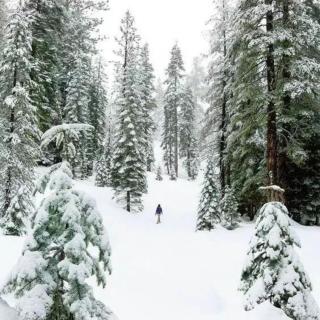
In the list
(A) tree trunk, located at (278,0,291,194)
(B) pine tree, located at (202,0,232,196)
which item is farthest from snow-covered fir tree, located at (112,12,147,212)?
(A) tree trunk, located at (278,0,291,194)

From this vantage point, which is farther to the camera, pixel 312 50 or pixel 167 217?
pixel 167 217

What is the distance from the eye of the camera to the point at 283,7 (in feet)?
53.1

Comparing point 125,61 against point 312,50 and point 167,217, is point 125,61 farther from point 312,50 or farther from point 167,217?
point 312,50

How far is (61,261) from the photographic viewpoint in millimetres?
4996

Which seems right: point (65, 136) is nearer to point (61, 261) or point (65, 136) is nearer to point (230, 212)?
point (61, 261)

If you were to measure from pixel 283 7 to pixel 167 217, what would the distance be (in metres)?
20.1

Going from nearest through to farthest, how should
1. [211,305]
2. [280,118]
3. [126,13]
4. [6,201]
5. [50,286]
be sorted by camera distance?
[50,286] → [211,305] → [280,118] → [6,201] → [126,13]

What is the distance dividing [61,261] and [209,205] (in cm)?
2002

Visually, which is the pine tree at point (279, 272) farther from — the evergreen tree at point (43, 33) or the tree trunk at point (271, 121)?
the evergreen tree at point (43, 33)

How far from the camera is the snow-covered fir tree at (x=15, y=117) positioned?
20328 mm

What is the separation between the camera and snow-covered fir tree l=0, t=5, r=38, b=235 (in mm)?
20328

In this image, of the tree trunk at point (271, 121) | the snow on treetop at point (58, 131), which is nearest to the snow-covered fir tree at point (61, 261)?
the snow on treetop at point (58, 131)

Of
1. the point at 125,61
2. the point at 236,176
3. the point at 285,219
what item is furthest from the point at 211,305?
the point at 125,61

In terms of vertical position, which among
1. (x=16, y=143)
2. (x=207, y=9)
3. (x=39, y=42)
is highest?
(x=207, y=9)
